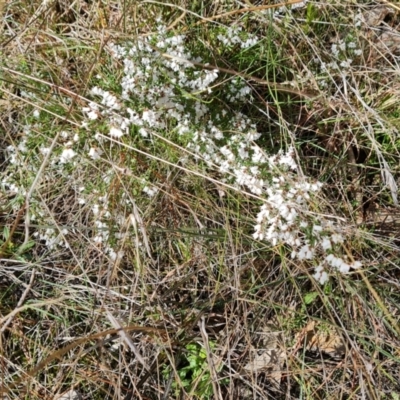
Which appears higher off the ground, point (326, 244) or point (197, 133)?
point (197, 133)

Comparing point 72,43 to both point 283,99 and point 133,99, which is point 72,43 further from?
point 283,99

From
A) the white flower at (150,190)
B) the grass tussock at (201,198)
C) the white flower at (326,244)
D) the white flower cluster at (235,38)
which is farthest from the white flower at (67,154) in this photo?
the white flower at (326,244)

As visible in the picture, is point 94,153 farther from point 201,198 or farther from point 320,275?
point 320,275

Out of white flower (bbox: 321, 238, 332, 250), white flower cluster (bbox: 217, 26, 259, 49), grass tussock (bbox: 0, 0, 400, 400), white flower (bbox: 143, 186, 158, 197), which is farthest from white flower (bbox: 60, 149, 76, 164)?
white flower (bbox: 321, 238, 332, 250)

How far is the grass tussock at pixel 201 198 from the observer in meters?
2.20

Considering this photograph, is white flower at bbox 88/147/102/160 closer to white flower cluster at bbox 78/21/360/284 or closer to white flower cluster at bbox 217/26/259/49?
white flower cluster at bbox 78/21/360/284

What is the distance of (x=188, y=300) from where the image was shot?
2443 millimetres

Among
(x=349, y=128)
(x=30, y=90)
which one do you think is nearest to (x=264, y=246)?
(x=349, y=128)

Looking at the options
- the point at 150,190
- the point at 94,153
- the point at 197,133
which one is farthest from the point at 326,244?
the point at 94,153

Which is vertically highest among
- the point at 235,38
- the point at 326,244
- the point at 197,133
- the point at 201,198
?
the point at 235,38

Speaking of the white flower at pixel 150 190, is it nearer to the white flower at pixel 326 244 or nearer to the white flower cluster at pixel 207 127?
the white flower cluster at pixel 207 127

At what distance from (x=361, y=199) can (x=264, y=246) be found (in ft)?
1.69

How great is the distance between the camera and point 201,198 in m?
2.38

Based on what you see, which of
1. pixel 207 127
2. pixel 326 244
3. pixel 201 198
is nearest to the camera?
pixel 326 244
